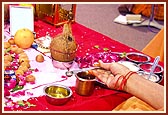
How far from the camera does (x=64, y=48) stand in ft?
4.87

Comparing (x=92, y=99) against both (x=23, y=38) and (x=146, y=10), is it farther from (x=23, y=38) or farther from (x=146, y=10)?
(x=146, y=10)

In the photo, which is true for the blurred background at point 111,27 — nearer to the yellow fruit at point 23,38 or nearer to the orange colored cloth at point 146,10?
the orange colored cloth at point 146,10

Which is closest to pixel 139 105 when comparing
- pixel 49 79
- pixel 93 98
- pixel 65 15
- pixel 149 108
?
pixel 149 108

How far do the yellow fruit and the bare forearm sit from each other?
0.57 meters

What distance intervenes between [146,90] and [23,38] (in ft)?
2.19

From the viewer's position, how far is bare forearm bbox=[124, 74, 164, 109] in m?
1.22

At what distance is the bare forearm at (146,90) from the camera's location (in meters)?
1.22

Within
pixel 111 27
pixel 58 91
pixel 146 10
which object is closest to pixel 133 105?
pixel 58 91

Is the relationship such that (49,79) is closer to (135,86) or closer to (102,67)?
(102,67)

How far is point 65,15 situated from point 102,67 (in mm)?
613

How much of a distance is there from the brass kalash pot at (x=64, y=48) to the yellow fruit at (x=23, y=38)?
0.68ft

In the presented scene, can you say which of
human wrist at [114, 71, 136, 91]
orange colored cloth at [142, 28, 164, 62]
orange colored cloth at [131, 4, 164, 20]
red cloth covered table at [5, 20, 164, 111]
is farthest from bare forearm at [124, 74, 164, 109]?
orange colored cloth at [131, 4, 164, 20]

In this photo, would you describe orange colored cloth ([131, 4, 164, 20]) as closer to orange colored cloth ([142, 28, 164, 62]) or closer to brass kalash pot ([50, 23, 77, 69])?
orange colored cloth ([142, 28, 164, 62])

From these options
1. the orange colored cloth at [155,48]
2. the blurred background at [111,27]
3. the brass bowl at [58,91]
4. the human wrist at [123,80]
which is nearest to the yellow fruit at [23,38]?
the brass bowl at [58,91]
